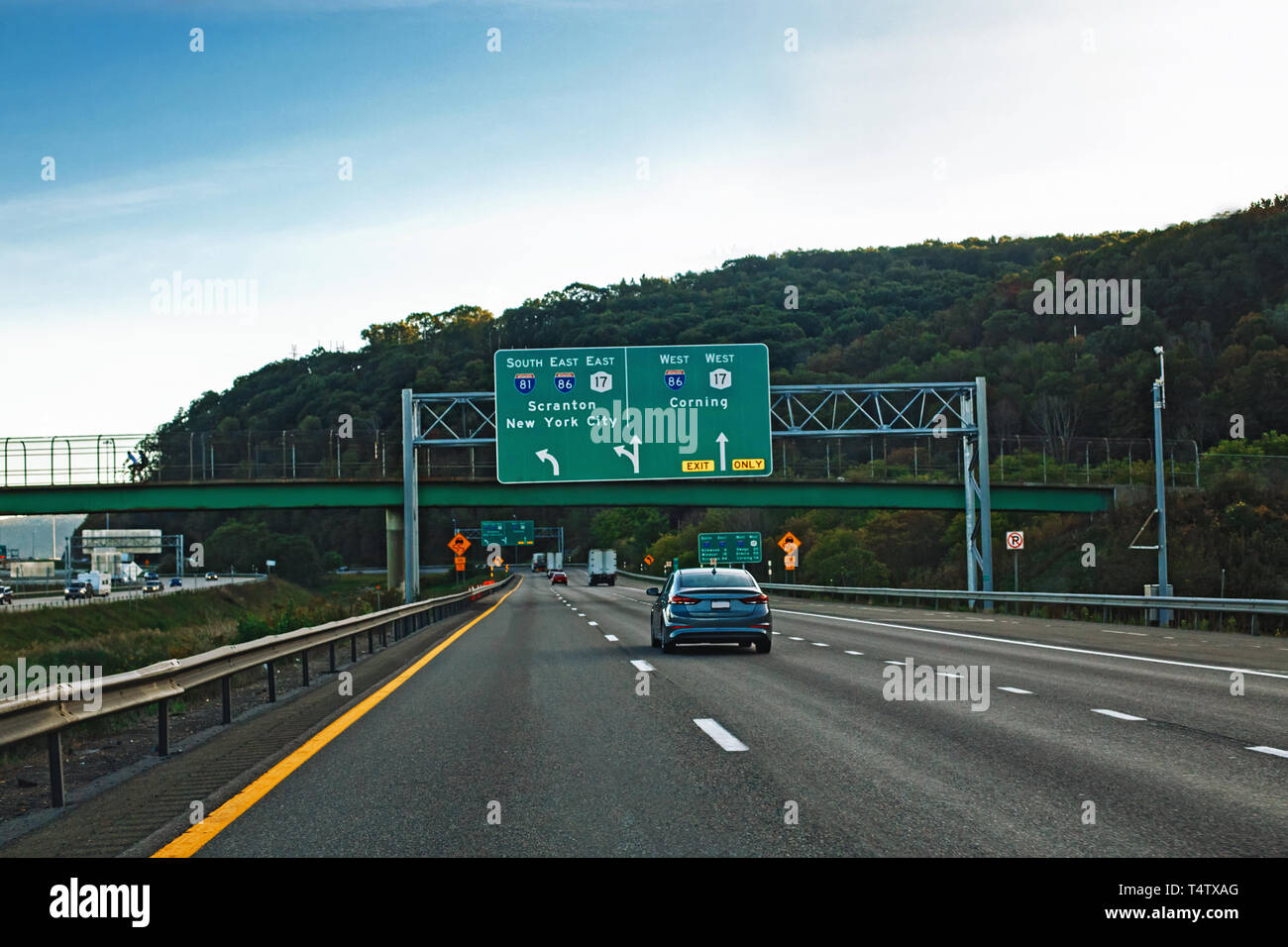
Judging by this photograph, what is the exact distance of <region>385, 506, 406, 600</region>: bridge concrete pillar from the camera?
175ft

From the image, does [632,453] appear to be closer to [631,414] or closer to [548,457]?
[631,414]

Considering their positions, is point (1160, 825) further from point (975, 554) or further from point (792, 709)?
point (975, 554)

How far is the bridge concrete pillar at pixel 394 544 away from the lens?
53.3 meters

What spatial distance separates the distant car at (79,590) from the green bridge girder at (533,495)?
25.0m

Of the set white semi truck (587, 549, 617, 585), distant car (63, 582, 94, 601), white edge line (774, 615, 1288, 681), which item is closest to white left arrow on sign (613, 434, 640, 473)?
white edge line (774, 615, 1288, 681)

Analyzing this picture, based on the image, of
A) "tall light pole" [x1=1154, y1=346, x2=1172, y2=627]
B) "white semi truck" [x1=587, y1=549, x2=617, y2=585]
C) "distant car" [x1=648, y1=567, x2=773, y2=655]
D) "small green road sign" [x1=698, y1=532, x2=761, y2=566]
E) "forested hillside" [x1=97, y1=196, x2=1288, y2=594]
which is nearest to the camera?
"distant car" [x1=648, y1=567, x2=773, y2=655]

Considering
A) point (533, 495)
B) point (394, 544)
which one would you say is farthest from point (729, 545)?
point (533, 495)

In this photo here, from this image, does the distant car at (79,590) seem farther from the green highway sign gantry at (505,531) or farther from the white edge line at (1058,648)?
the white edge line at (1058,648)

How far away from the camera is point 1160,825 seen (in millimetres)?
6562

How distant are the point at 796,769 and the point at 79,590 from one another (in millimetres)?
81245

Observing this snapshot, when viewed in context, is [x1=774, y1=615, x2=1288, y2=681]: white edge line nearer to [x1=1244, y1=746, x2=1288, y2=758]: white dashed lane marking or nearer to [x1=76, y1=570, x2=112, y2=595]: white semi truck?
[x1=1244, y1=746, x2=1288, y2=758]: white dashed lane marking

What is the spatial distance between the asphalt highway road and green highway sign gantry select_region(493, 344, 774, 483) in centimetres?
2481
